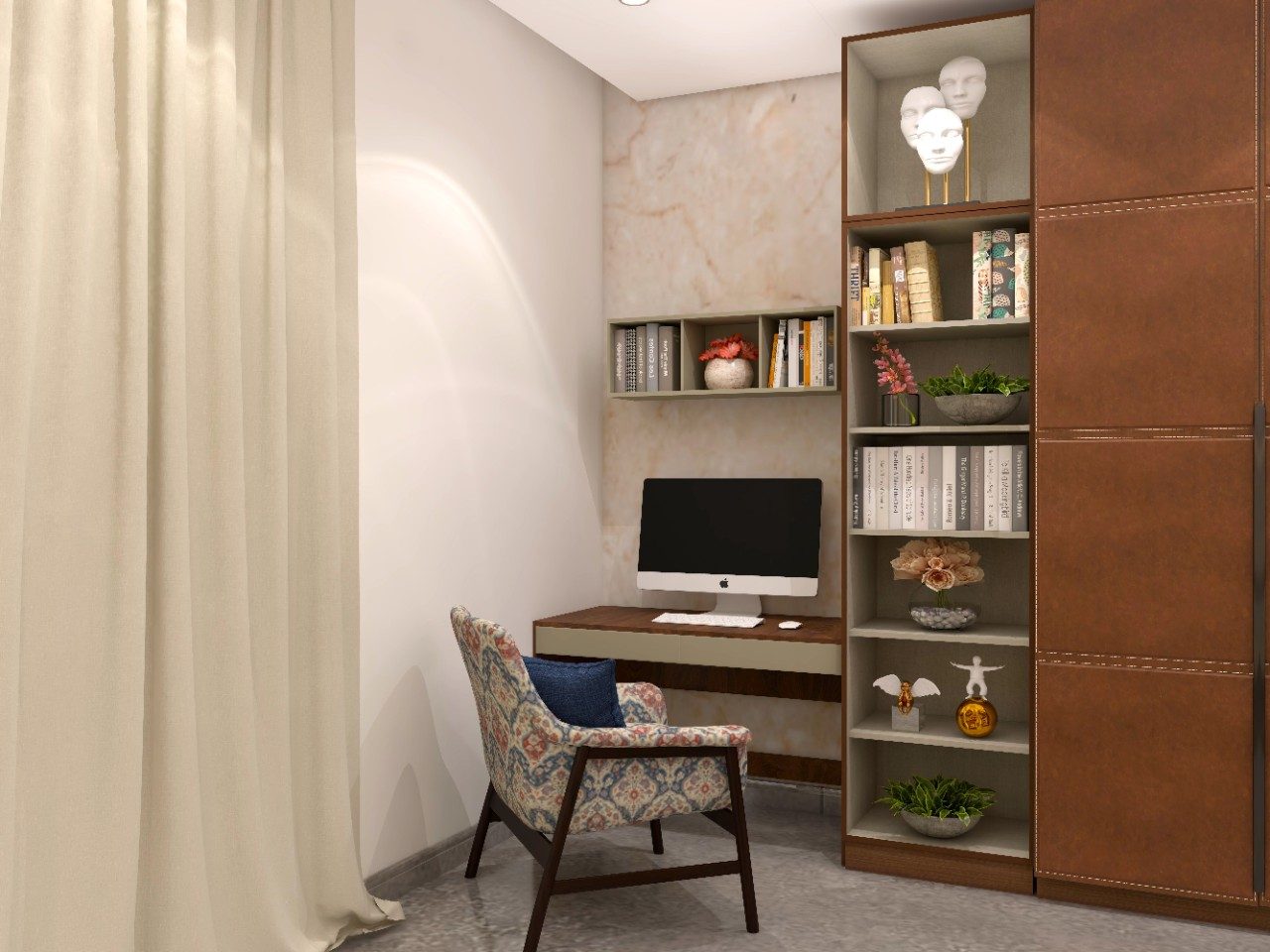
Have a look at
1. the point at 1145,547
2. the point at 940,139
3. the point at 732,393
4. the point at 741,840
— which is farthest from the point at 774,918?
the point at 940,139

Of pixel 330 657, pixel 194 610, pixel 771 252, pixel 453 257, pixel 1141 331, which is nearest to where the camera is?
pixel 194 610

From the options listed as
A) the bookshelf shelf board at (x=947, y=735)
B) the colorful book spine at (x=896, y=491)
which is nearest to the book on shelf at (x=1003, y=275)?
the colorful book spine at (x=896, y=491)

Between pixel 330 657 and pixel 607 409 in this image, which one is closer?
pixel 330 657

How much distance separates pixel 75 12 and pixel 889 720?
3021 mm

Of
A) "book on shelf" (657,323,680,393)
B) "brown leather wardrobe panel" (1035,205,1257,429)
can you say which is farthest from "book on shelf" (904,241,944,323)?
"book on shelf" (657,323,680,393)

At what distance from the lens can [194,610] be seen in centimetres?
239

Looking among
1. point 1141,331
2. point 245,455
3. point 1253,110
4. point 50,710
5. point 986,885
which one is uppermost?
point 1253,110

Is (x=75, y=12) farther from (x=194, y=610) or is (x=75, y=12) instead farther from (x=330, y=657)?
(x=330, y=657)

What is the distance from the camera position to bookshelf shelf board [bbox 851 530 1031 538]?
326cm

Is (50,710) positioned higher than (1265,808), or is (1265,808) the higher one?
(50,710)

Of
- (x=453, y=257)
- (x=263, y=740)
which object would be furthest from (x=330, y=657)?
(x=453, y=257)

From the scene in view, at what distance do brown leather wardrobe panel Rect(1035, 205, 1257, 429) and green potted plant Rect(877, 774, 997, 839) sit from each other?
47.5 inches

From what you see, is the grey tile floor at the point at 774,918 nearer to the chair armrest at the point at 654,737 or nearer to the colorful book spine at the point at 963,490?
the chair armrest at the point at 654,737

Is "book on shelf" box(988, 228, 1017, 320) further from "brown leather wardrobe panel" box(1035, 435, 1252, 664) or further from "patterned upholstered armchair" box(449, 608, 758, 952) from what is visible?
"patterned upholstered armchair" box(449, 608, 758, 952)
